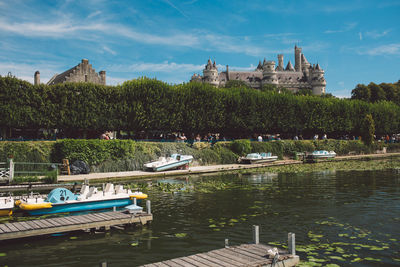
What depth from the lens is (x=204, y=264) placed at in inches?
318

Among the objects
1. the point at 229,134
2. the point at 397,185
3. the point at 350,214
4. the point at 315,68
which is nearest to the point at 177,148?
the point at 229,134

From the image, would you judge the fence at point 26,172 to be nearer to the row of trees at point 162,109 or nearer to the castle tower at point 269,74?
the row of trees at point 162,109

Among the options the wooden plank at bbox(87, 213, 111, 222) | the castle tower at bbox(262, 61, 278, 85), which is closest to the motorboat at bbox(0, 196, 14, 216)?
the wooden plank at bbox(87, 213, 111, 222)

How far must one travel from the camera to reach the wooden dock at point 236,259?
812 cm

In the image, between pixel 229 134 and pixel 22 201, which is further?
pixel 229 134

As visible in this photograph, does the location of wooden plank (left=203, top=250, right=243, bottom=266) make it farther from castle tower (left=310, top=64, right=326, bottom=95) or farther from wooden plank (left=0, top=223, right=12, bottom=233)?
castle tower (left=310, top=64, right=326, bottom=95)

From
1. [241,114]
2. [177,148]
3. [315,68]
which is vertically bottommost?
[177,148]

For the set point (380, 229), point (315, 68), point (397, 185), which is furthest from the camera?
point (315, 68)

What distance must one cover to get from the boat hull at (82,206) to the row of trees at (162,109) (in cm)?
2113

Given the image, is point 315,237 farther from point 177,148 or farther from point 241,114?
Result: point 241,114

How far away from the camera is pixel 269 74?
157m

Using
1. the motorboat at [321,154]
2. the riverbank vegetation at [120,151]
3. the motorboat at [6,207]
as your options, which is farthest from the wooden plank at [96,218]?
the motorboat at [321,154]

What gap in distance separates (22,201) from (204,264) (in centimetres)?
1074

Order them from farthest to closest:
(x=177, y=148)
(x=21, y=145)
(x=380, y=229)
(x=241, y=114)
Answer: (x=241, y=114)
(x=177, y=148)
(x=21, y=145)
(x=380, y=229)
